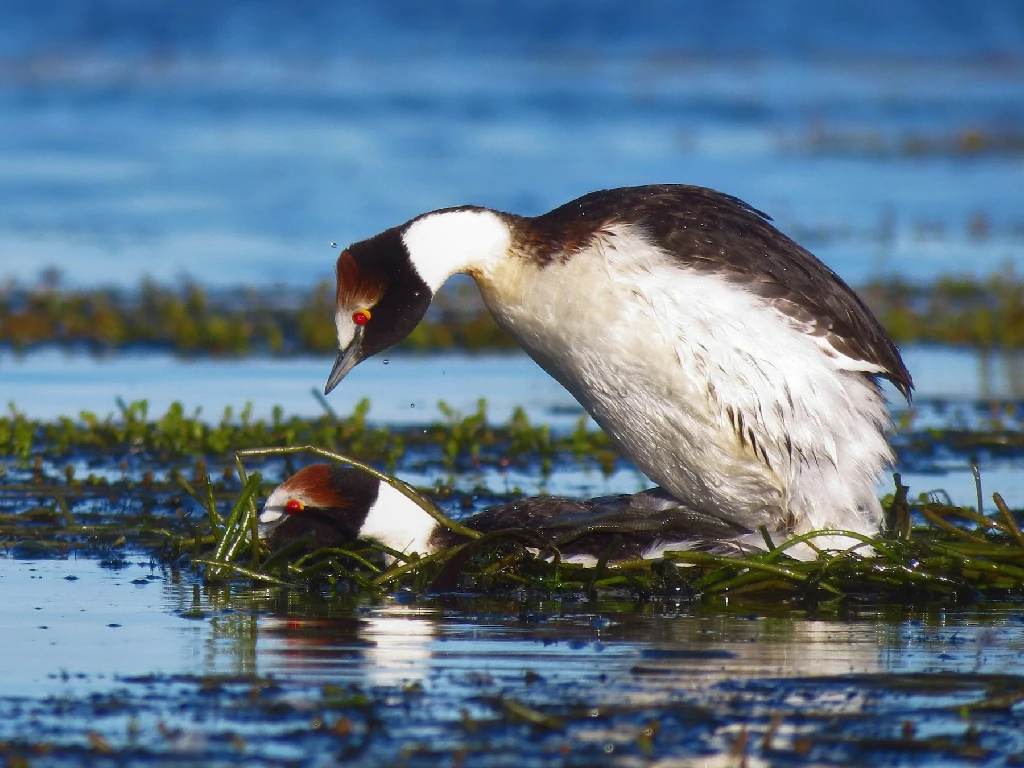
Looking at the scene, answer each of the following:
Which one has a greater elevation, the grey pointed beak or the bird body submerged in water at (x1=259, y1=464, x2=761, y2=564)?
the grey pointed beak

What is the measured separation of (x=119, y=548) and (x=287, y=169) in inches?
634

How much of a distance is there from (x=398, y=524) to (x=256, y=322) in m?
6.71

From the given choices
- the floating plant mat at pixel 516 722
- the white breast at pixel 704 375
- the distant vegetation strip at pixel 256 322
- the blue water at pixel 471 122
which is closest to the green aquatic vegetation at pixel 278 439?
the white breast at pixel 704 375

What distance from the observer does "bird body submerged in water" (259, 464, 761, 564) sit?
23.7 ft

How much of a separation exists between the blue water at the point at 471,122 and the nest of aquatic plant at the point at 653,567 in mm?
9230

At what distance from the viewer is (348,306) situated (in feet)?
23.8

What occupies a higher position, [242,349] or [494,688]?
[242,349]

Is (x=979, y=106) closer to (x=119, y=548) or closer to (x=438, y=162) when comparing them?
(x=438, y=162)

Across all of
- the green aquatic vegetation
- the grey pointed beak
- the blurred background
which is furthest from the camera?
the blurred background

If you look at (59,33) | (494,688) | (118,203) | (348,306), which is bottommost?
(494,688)

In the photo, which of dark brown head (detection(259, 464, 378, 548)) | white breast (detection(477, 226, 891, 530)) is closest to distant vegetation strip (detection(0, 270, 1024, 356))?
dark brown head (detection(259, 464, 378, 548))

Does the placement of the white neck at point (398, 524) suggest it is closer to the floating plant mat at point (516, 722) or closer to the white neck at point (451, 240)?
the white neck at point (451, 240)

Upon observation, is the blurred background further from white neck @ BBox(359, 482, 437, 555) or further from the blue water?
white neck @ BBox(359, 482, 437, 555)

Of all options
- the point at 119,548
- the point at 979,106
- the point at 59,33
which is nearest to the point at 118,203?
the point at 119,548
